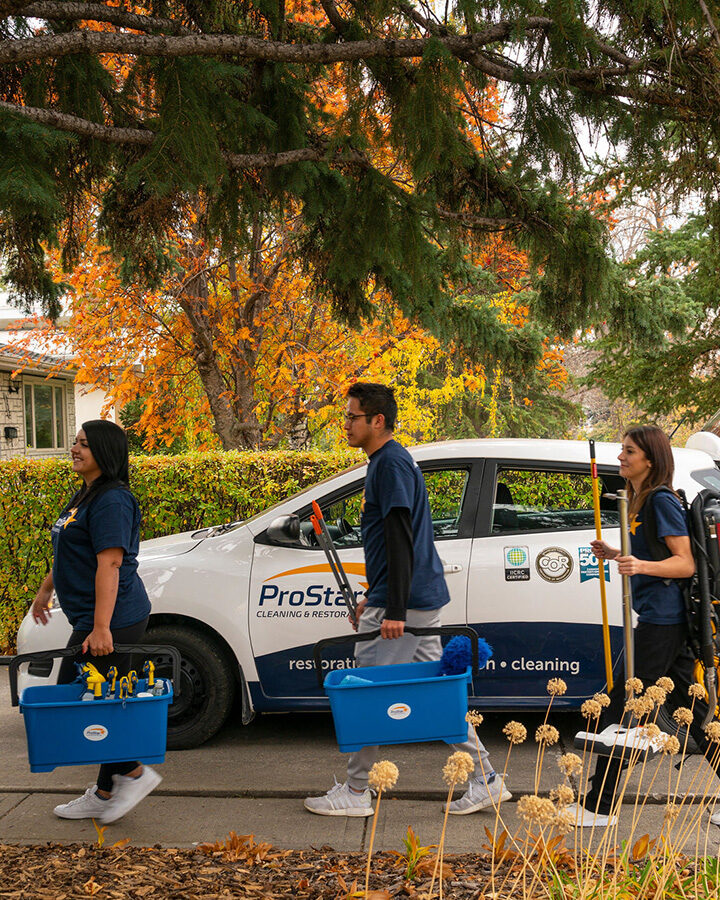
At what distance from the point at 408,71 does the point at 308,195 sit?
1027 mm

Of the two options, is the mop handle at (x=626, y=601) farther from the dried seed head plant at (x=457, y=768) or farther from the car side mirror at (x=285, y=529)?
the car side mirror at (x=285, y=529)

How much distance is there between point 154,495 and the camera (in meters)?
7.98

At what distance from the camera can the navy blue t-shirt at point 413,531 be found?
171 inches

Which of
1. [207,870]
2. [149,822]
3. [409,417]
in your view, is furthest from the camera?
[409,417]

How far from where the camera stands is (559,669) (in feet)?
17.6

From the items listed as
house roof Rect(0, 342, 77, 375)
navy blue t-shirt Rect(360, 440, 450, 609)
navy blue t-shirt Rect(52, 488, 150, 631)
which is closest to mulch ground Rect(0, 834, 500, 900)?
navy blue t-shirt Rect(52, 488, 150, 631)

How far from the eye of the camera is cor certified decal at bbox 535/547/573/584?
5.41 meters

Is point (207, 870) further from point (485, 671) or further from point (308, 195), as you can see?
point (308, 195)

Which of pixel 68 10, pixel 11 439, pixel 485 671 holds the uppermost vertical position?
pixel 68 10

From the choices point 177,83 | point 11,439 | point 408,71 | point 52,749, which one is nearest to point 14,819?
point 52,749

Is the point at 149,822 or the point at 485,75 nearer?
the point at 149,822

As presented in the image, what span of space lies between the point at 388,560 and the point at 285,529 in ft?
4.21


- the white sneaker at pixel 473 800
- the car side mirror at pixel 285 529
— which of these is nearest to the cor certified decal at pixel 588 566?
the white sneaker at pixel 473 800

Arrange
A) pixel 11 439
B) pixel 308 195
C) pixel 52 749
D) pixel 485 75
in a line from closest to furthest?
1. pixel 52 749
2. pixel 485 75
3. pixel 308 195
4. pixel 11 439
